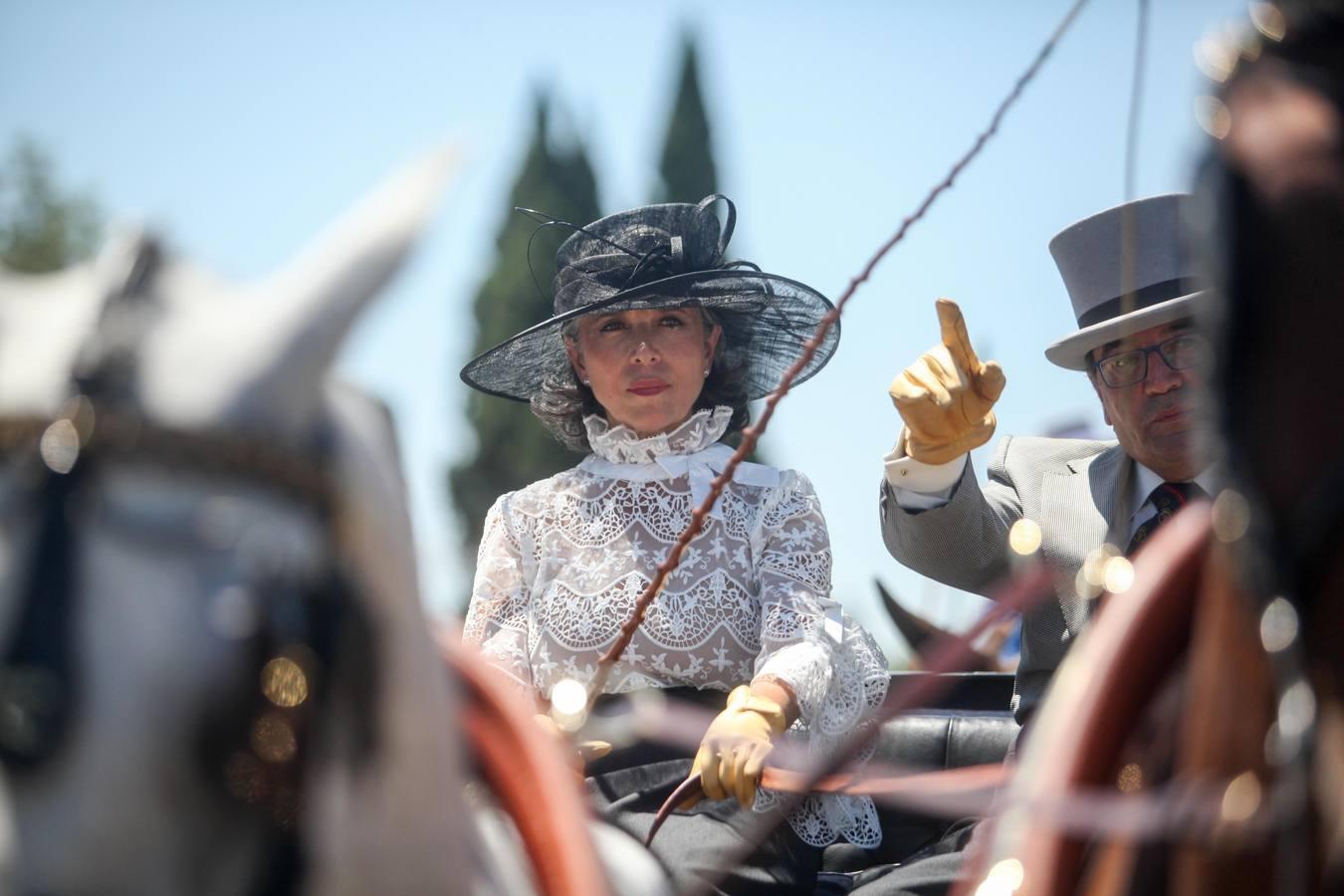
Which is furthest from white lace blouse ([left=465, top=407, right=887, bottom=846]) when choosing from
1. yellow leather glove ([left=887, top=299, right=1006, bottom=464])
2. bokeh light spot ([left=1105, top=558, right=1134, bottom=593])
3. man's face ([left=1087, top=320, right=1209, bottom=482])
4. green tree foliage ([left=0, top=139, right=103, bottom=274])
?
green tree foliage ([left=0, top=139, right=103, bottom=274])

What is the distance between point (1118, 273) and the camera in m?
2.38

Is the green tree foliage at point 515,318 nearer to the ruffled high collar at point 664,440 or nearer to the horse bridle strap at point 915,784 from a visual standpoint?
the ruffled high collar at point 664,440

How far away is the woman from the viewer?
2156 mm

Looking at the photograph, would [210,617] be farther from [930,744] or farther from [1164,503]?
[930,744]

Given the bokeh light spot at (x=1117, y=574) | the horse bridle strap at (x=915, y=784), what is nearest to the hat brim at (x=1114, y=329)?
the bokeh light spot at (x=1117, y=574)

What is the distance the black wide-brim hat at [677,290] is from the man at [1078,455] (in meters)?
0.44

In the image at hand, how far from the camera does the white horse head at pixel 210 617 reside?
2.54ft

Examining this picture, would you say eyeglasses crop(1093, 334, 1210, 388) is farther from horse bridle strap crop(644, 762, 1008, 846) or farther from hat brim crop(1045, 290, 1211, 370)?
horse bridle strap crop(644, 762, 1008, 846)

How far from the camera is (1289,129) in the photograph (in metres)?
0.90

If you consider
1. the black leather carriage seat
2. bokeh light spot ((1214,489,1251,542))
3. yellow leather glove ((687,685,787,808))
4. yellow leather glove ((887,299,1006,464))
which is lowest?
the black leather carriage seat

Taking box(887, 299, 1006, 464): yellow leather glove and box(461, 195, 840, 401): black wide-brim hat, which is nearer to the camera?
box(887, 299, 1006, 464): yellow leather glove

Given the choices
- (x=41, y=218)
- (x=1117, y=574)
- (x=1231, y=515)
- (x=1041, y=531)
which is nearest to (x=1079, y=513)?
(x=1041, y=531)

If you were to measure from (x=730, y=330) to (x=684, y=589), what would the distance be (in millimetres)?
629

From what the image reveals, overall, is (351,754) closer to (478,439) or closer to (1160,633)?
(1160,633)
